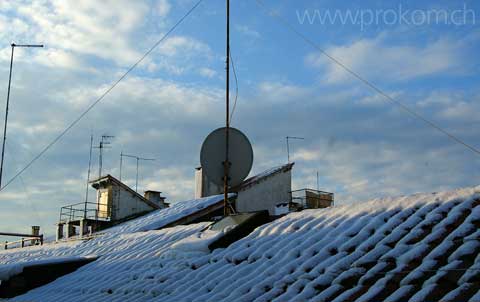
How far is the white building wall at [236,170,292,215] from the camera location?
2738 cm

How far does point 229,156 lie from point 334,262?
4.83 metres

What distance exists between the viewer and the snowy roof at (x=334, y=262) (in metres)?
4.77

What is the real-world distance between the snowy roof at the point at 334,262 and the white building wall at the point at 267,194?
1777 centimetres

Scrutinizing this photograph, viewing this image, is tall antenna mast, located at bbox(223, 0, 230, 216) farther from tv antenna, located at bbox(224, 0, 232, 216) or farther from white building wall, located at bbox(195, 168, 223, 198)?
white building wall, located at bbox(195, 168, 223, 198)

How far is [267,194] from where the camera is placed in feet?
93.4

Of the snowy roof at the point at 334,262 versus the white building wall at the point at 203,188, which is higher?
the white building wall at the point at 203,188

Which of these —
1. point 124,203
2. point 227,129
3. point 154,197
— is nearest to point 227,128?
point 227,129

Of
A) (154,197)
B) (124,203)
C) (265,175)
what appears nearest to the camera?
(265,175)

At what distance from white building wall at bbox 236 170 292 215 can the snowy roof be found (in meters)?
17.8

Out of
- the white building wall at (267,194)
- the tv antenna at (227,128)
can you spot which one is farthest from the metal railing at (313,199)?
the tv antenna at (227,128)

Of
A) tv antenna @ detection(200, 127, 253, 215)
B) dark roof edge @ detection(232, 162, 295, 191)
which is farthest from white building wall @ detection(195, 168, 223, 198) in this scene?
tv antenna @ detection(200, 127, 253, 215)

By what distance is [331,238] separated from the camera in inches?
261

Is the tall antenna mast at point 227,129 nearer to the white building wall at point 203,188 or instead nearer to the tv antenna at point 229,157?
the tv antenna at point 229,157

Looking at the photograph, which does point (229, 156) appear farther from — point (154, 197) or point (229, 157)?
point (154, 197)
